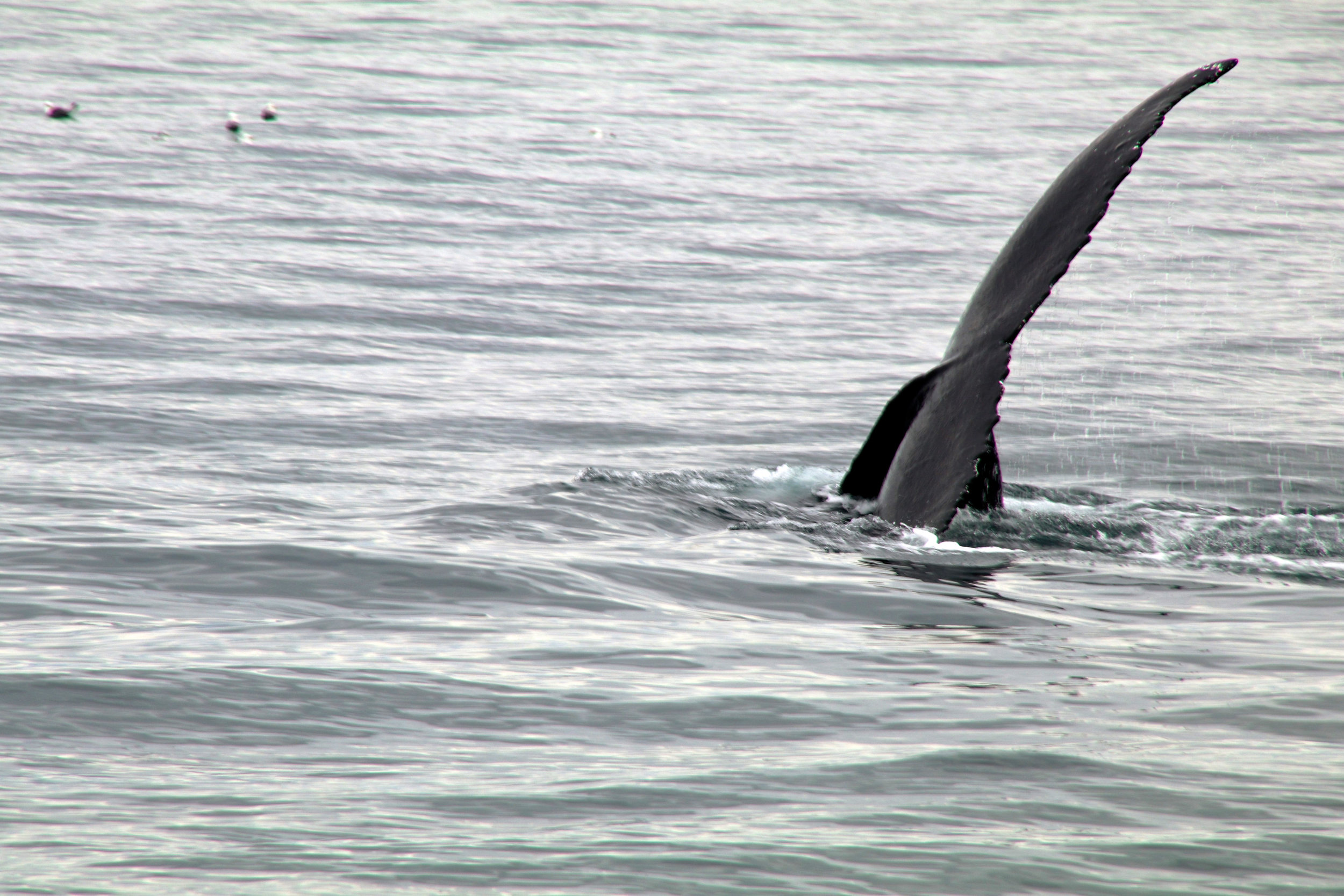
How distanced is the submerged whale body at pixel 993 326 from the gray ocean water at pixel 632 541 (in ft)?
1.40

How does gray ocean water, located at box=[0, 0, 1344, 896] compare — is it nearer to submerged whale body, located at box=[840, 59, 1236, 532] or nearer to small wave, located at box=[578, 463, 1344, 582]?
small wave, located at box=[578, 463, 1344, 582]

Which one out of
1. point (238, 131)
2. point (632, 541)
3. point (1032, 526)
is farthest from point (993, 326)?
point (238, 131)

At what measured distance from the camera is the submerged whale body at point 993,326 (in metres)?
5.50

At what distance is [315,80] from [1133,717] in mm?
25701

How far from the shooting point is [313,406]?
9.66 m

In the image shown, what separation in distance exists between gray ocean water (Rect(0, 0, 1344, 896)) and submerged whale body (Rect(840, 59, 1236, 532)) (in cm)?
43

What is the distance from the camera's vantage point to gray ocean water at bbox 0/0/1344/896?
3.90 m

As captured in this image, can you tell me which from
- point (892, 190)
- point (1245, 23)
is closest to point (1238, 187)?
point (892, 190)

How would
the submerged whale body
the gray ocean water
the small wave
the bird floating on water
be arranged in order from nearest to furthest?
the gray ocean water
the submerged whale body
the small wave
the bird floating on water

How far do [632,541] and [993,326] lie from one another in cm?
185

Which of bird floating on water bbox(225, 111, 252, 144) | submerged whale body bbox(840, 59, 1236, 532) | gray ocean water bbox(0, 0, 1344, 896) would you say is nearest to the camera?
gray ocean water bbox(0, 0, 1344, 896)

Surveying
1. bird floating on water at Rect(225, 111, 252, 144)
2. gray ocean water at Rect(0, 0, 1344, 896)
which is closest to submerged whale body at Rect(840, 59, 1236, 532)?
gray ocean water at Rect(0, 0, 1344, 896)

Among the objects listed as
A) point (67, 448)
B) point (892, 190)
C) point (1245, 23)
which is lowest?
point (67, 448)

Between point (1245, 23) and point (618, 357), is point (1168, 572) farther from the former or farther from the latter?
point (1245, 23)
